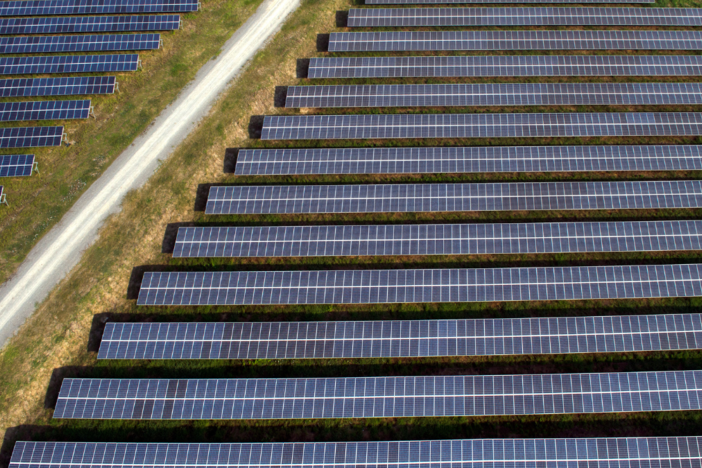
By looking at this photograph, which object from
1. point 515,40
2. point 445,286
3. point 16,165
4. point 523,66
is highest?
point 515,40

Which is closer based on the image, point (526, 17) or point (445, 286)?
point (445, 286)

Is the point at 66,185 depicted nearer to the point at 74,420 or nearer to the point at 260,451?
the point at 74,420

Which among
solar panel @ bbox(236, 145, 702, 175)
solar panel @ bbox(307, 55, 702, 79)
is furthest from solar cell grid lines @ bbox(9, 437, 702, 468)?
solar panel @ bbox(307, 55, 702, 79)

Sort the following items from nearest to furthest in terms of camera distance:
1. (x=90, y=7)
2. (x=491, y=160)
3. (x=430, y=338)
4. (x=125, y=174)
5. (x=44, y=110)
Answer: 1. (x=430, y=338)
2. (x=491, y=160)
3. (x=125, y=174)
4. (x=44, y=110)
5. (x=90, y=7)

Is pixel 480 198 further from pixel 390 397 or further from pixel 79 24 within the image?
pixel 79 24

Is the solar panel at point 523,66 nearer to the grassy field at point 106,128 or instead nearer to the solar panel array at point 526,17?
the solar panel array at point 526,17

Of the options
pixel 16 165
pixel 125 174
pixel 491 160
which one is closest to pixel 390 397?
pixel 491 160

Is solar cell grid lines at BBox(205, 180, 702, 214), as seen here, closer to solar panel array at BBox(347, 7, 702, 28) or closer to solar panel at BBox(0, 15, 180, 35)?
Result: solar panel array at BBox(347, 7, 702, 28)
